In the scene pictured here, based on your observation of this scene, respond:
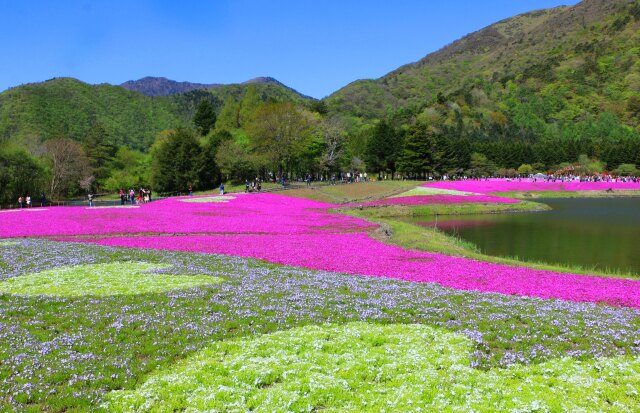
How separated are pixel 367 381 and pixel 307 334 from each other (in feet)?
11.8

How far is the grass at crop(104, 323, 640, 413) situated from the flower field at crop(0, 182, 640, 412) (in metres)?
0.05

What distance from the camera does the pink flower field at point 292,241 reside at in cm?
2211

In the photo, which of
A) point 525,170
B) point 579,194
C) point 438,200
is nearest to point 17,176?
point 438,200

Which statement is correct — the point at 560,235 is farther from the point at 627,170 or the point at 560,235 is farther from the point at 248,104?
the point at 627,170

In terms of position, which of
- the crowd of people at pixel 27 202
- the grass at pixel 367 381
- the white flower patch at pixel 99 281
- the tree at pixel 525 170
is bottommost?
the grass at pixel 367 381

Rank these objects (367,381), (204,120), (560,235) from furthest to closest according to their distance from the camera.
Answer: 1. (204,120)
2. (560,235)
3. (367,381)

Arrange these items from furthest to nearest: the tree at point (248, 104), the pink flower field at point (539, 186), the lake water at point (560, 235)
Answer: the tree at point (248, 104), the pink flower field at point (539, 186), the lake water at point (560, 235)

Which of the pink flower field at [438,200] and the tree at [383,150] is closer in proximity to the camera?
the pink flower field at [438,200]

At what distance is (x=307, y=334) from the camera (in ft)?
47.4

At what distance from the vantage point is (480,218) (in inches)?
2389

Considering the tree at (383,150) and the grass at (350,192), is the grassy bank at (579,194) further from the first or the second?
the tree at (383,150)

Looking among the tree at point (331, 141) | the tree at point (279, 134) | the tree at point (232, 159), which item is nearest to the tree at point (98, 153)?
the tree at point (232, 159)

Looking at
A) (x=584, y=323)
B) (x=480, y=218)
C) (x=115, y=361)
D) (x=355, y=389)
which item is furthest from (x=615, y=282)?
(x=480, y=218)

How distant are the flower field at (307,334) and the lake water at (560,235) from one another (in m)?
8.98
